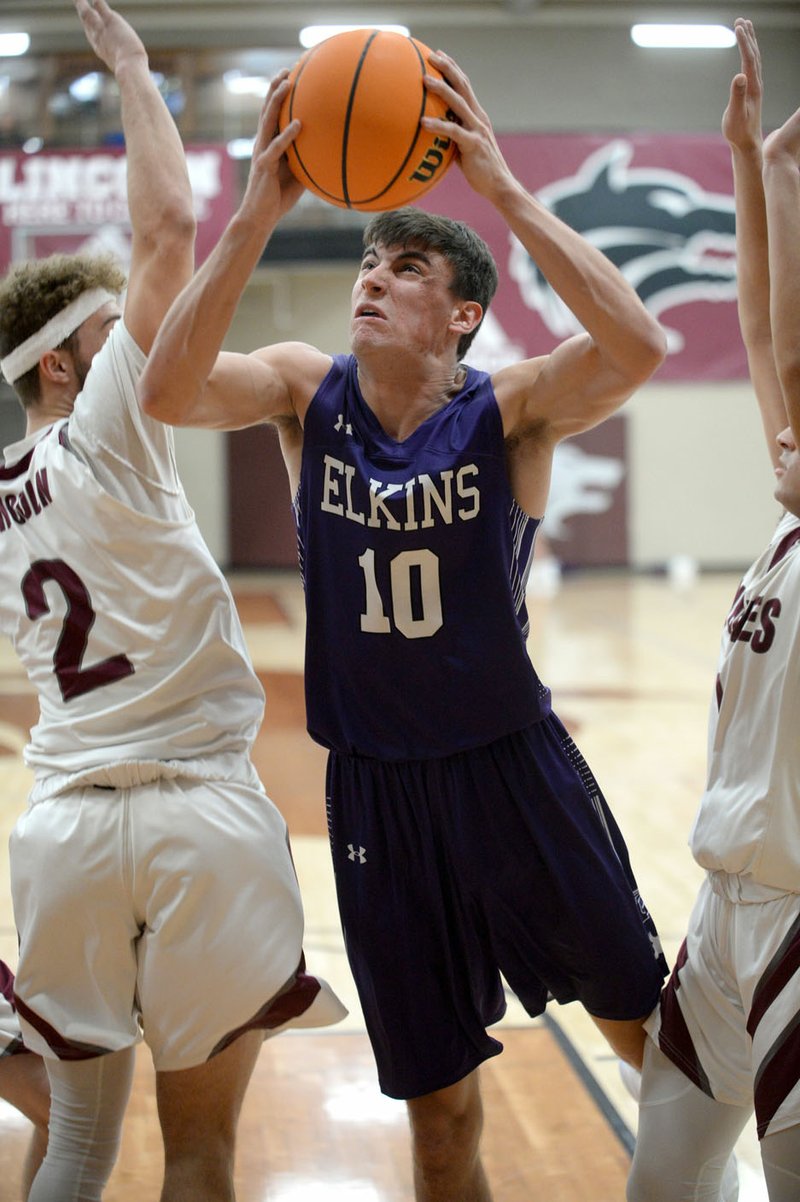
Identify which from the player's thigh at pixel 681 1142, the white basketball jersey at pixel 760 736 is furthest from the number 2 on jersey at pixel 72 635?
the player's thigh at pixel 681 1142

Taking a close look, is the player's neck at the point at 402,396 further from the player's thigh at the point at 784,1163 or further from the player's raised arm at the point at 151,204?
the player's thigh at the point at 784,1163

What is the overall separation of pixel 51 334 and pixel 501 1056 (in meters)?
2.71

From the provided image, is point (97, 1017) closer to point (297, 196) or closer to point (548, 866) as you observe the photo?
point (548, 866)

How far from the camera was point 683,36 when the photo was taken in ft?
56.0

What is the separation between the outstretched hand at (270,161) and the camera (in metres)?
2.56

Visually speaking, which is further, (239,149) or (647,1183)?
(239,149)

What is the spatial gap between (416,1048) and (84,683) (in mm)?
1054

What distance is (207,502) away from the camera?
1830cm

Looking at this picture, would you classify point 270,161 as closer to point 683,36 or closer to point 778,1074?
point 778,1074

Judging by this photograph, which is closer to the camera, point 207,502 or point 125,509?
point 125,509

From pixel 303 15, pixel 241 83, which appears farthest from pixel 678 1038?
pixel 303 15

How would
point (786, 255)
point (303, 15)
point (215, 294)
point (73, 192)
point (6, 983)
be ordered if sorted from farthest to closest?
point (303, 15) → point (73, 192) → point (6, 983) → point (215, 294) → point (786, 255)

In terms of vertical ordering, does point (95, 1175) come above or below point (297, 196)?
below

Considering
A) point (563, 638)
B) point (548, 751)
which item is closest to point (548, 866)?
point (548, 751)
